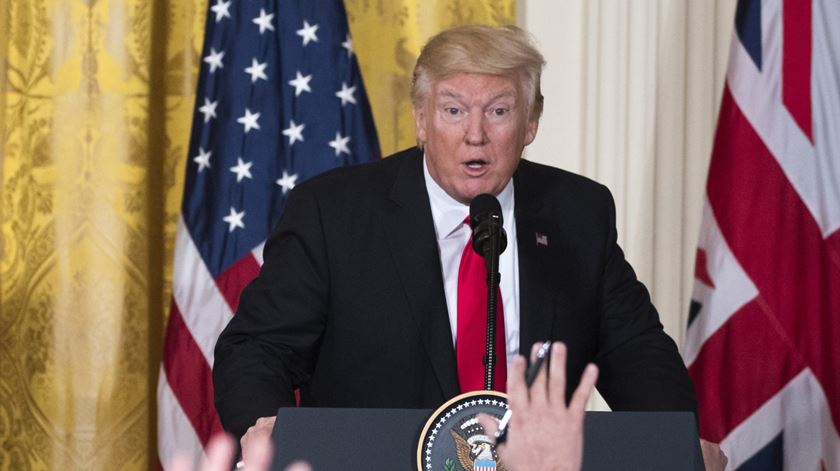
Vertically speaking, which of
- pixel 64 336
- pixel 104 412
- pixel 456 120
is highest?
pixel 456 120

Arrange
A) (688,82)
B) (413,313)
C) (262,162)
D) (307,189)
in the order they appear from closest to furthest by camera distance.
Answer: (413,313), (307,189), (262,162), (688,82)

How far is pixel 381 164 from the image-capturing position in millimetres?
3080

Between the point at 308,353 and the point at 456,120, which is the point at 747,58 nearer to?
the point at 456,120

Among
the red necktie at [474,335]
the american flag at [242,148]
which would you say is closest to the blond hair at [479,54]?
the red necktie at [474,335]

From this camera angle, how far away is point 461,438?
1.80 m

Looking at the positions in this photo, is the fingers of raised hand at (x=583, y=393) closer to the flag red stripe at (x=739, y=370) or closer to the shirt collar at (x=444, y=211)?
the shirt collar at (x=444, y=211)

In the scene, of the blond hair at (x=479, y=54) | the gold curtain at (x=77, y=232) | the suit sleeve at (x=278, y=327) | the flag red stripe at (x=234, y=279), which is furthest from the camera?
the gold curtain at (x=77, y=232)

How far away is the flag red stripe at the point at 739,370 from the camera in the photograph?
407cm

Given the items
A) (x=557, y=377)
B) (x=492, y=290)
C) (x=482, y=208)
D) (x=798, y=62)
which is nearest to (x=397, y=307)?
(x=482, y=208)

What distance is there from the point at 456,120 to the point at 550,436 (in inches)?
52.7

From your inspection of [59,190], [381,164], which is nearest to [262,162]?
[59,190]

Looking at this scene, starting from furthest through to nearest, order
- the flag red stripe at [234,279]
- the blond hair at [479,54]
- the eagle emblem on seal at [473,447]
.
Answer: the flag red stripe at [234,279], the blond hair at [479,54], the eagle emblem on seal at [473,447]

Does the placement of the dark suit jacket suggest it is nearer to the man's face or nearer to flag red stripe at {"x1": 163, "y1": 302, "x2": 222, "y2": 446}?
the man's face

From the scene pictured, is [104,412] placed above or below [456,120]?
below
